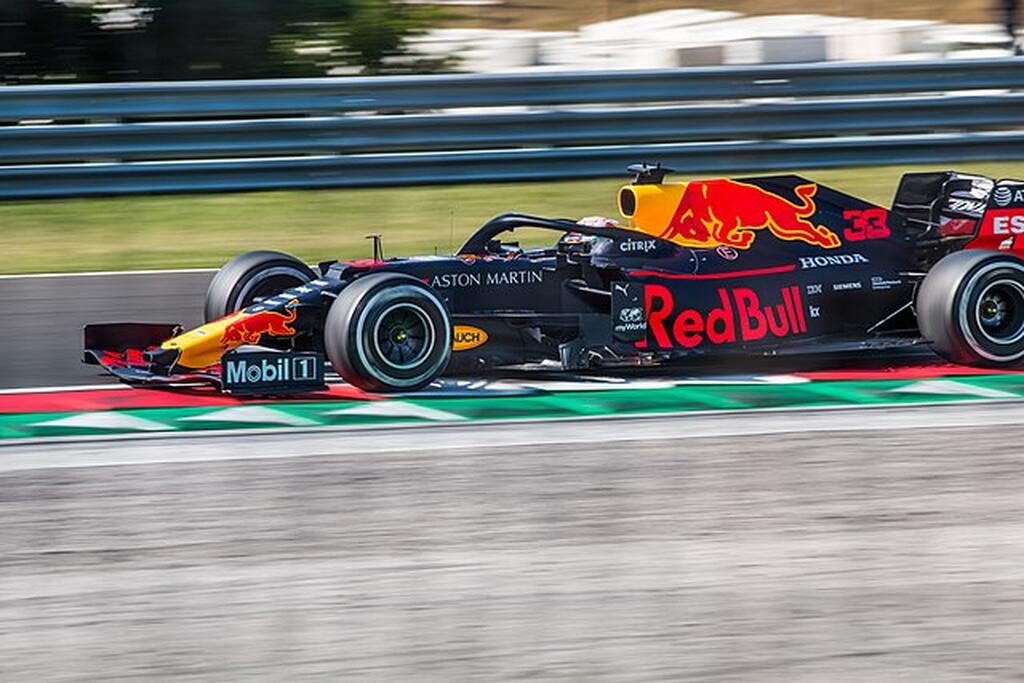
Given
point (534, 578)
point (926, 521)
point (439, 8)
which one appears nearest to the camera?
point (534, 578)

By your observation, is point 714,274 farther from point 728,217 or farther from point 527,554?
point 527,554

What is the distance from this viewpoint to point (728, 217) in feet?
27.0

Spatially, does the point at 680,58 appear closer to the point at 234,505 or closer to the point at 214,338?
the point at 214,338

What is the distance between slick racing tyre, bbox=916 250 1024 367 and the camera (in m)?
7.94

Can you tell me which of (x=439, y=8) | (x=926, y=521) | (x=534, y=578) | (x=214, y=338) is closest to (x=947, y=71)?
(x=439, y=8)

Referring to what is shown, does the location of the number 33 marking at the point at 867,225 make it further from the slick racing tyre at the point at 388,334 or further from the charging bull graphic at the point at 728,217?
the slick racing tyre at the point at 388,334

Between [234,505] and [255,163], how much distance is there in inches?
265

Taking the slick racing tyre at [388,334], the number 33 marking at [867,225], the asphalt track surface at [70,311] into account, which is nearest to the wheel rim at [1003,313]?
the number 33 marking at [867,225]

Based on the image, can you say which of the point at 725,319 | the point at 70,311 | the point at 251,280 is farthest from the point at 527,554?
the point at 70,311

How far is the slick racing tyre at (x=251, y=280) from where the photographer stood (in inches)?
321

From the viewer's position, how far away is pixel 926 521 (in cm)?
535

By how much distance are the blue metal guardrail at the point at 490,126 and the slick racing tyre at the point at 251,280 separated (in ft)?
A: 12.5

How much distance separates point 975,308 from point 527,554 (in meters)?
3.76

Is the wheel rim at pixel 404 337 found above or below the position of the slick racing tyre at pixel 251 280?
below
